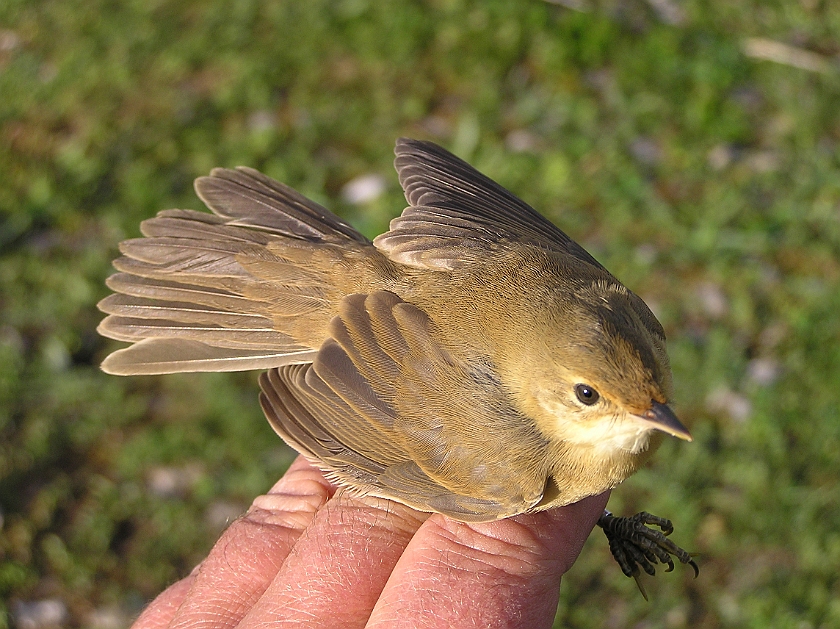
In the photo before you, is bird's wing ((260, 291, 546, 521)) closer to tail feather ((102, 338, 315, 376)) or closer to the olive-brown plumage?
the olive-brown plumage

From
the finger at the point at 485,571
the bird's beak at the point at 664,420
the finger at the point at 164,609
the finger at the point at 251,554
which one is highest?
the bird's beak at the point at 664,420

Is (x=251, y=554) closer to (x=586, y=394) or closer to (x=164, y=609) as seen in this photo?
(x=164, y=609)

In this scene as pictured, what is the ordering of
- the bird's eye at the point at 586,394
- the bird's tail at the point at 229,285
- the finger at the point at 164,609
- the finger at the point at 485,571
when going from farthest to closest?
the bird's tail at the point at 229,285, the finger at the point at 164,609, the bird's eye at the point at 586,394, the finger at the point at 485,571

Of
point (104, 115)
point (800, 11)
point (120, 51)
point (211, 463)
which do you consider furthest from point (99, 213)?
point (800, 11)

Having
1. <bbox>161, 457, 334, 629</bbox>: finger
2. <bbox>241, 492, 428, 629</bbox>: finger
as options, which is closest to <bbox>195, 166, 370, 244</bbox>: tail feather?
<bbox>161, 457, 334, 629</bbox>: finger

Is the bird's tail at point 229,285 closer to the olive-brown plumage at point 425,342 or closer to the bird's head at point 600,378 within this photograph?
the olive-brown plumage at point 425,342

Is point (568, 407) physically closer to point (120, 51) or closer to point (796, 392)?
point (796, 392)

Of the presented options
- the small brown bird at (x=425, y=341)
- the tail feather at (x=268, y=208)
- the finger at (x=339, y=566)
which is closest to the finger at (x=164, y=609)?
the finger at (x=339, y=566)

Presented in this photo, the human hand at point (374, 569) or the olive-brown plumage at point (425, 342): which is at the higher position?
the olive-brown plumage at point (425, 342)
